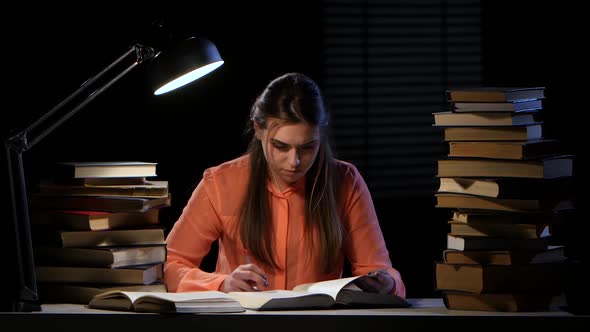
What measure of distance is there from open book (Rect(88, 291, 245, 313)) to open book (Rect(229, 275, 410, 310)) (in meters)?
0.06

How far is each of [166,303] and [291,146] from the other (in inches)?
30.7

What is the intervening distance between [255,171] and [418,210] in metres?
1.39

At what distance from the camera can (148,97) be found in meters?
3.51

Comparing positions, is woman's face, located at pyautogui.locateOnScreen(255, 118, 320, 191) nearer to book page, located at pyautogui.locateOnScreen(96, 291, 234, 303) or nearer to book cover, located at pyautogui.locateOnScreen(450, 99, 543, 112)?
book cover, located at pyautogui.locateOnScreen(450, 99, 543, 112)

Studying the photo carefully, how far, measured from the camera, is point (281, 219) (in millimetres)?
2756

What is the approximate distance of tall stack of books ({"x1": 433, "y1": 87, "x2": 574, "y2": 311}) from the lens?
79.4 inches

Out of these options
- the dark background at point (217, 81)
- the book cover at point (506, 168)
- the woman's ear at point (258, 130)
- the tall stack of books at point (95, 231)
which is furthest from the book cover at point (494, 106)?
the dark background at point (217, 81)

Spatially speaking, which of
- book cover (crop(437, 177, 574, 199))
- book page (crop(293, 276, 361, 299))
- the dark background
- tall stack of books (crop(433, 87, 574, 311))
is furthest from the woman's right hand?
the dark background

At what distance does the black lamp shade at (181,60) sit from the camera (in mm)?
2195

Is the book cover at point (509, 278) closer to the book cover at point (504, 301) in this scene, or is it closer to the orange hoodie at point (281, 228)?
the book cover at point (504, 301)

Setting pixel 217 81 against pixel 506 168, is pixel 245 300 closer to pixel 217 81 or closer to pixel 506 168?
pixel 506 168

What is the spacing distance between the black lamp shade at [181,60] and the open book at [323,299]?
572mm

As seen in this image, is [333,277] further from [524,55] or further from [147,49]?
[524,55]

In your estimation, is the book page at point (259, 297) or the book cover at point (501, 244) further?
the book cover at point (501, 244)
